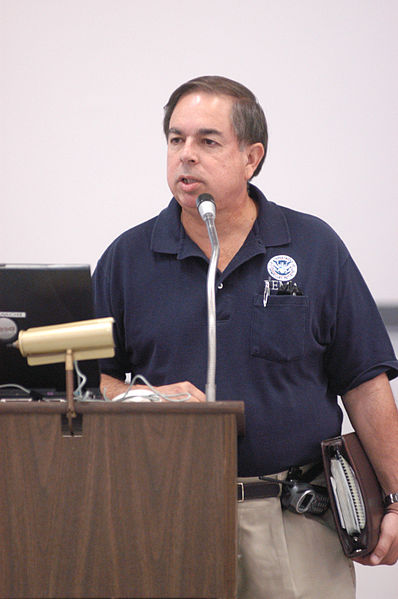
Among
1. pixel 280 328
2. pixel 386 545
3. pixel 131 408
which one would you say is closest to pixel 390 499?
pixel 386 545

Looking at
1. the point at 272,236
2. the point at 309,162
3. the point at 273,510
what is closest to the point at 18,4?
the point at 309,162

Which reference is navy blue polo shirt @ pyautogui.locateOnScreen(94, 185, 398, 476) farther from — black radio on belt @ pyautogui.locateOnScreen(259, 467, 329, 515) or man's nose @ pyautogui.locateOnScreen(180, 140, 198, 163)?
man's nose @ pyautogui.locateOnScreen(180, 140, 198, 163)

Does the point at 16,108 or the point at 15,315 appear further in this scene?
the point at 16,108

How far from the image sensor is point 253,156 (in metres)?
2.28

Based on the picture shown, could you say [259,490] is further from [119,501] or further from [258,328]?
[119,501]

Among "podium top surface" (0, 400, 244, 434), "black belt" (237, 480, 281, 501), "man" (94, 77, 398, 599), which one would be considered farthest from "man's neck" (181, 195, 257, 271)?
"podium top surface" (0, 400, 244, 434)

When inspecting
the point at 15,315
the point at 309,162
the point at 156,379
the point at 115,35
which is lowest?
the point at 156,379

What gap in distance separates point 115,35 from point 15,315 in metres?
1.63

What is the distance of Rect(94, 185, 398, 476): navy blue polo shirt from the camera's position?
206cm

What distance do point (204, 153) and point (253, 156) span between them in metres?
0.19

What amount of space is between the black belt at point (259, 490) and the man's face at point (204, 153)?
67 cm

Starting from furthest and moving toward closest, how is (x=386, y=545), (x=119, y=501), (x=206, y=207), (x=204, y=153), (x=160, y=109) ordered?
1. (x=160, y=109)
2. (x=204, y=153)
3. (x=386, y=545)
4. (x=206, y=207)
5. (x=119, y=501)

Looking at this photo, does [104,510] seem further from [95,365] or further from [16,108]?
[16,108]

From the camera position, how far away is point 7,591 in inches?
58.4
